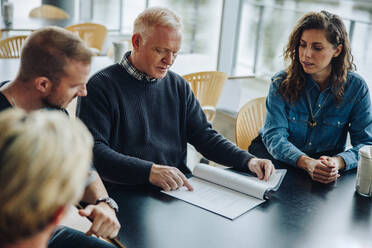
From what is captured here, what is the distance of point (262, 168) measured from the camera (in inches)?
61.4

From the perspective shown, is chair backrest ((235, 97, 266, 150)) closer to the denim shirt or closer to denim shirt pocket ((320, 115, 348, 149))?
the denim shirt

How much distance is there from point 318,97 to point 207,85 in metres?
1.02

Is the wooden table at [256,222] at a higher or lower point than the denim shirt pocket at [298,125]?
lower

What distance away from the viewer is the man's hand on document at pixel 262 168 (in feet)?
5.01

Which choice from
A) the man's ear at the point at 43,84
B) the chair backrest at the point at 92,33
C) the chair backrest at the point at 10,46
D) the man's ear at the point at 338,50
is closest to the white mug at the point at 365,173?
the man's ear at the point at 338,50

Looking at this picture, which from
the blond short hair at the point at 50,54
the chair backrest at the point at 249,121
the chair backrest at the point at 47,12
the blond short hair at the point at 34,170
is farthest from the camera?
the chair backrest at the point at 47,12

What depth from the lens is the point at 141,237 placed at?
1123 mm

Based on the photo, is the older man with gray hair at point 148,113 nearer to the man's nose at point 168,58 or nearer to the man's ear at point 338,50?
the man's nose at point 168,58

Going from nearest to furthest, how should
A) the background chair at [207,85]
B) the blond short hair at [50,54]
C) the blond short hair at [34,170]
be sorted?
1. the blond short hair at [34,170]
2. the blond short hair at [50,54]
3. the background chair at [207,85]

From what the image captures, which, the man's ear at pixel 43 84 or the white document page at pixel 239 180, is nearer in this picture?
the man's ear at pixel 43 84

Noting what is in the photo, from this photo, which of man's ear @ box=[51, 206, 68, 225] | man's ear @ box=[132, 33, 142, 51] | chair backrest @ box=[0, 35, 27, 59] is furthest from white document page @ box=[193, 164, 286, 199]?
chair backrest @ box=[0, 35, 27, 59]

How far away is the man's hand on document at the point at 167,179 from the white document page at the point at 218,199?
2cm

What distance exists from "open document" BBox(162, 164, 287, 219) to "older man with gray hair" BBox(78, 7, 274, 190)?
96 mm

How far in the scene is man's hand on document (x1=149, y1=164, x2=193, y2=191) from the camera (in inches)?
54.6
